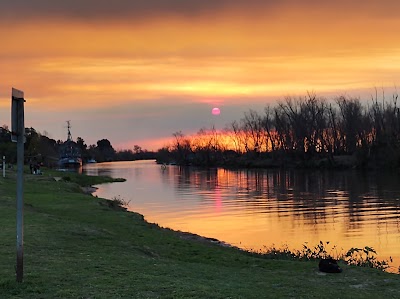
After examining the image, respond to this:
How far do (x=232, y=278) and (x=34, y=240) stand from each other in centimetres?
526

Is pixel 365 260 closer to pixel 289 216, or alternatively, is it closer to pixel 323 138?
pixel 289 216

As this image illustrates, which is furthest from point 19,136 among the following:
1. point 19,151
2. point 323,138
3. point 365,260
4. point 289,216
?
point 323,138

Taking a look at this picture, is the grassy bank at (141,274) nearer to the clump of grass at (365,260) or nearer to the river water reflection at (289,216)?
→ the clump of grass at (365,260)

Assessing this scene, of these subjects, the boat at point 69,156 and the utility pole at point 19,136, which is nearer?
the utility pole at point 19,136

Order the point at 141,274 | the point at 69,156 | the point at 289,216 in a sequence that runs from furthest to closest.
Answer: the point at 69,156
the point at 289,216
the point at 141,274

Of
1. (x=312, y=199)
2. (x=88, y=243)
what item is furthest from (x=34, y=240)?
(x=312, y=199)

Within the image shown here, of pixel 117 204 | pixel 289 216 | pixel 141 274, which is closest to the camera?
pixel 141 274

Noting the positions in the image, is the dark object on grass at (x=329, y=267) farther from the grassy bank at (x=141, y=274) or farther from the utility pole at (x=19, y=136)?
the utility pole at (x=19, y=136)

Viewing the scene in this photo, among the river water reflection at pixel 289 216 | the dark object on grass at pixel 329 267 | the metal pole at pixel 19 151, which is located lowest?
the river water reflection at pixel 289 216

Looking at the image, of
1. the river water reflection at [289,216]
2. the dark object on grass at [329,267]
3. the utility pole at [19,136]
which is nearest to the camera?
the utility pole at [19,136]

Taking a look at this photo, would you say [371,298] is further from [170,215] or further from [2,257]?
[170,215]

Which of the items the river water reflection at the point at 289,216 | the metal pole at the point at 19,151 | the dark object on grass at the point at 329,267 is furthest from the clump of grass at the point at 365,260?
the metal pole at the point at 19,151

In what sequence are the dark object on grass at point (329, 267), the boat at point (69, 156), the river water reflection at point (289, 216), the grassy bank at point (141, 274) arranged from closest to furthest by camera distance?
the grassy bank at point (141, 274), the dark object on grass at point (329, 267), the river water reflection at point (289, 216), the boat at point (69, 156)

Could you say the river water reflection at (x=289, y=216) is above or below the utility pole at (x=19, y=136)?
below
